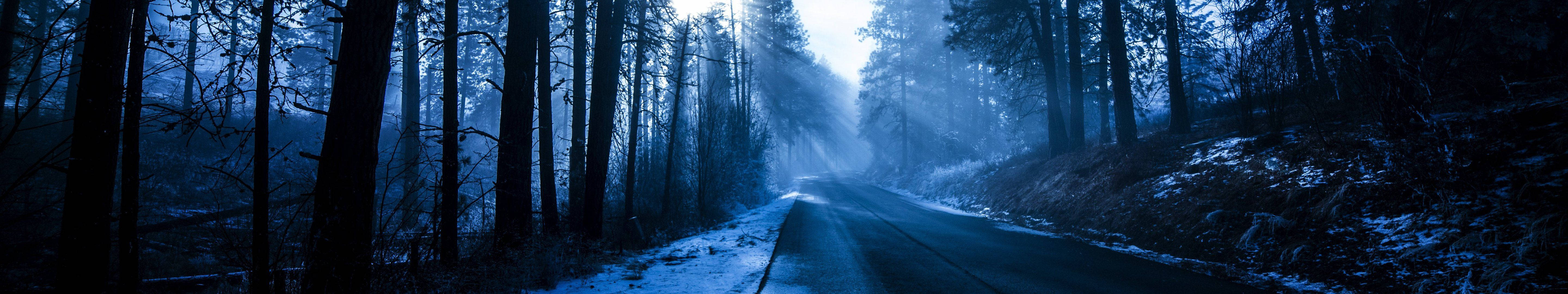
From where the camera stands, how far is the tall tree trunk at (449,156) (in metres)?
6.42

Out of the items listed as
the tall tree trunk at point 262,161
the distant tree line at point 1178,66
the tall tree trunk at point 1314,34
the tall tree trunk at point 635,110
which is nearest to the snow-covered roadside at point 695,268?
the tall tree trunk at point 635,110

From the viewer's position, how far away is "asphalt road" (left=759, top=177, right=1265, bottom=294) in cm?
566

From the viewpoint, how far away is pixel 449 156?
22.5 ft

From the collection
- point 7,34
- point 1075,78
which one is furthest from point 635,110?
point 1075,78

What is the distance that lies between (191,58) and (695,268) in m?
4.84

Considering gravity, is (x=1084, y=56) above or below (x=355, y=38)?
above

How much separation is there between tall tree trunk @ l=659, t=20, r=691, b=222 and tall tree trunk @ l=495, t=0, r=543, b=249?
9.02 ft

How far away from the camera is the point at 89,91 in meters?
4.65

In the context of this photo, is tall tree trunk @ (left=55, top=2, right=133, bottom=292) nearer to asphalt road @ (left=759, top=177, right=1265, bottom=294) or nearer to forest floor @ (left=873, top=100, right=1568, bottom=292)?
asphalt road @ (left=759, top=177, right=1265, bottom=294)

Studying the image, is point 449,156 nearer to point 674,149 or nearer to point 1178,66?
point 674,149

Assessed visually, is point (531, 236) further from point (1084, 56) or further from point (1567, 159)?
point (1084, 56)

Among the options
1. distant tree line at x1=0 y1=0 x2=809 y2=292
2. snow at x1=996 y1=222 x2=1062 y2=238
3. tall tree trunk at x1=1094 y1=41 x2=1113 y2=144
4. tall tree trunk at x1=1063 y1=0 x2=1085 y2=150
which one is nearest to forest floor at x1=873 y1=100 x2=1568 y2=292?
snow at x1=996 y1=222 x2=1062 y2=238

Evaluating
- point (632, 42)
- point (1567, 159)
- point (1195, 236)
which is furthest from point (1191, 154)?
point (632, 42)

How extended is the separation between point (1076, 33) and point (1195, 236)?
10967 millimetres
